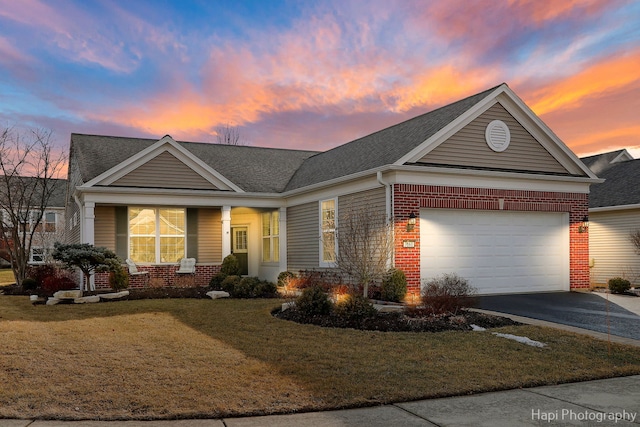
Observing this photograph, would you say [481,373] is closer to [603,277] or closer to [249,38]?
[249,38]

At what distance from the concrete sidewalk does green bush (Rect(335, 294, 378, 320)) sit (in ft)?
14.8

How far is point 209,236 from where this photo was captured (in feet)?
64.2

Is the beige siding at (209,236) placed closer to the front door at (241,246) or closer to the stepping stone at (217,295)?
the front door at (241,246)

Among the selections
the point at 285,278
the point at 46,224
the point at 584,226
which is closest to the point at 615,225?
the point at 584,226

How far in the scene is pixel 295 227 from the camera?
61.7 feet

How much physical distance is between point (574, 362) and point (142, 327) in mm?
7093

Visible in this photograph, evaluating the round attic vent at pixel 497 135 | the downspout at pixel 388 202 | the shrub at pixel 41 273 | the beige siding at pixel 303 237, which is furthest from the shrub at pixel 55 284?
the round attic vent at pixel 497 135

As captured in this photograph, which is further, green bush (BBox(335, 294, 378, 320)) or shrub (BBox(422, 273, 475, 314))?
shrub (BBox(422, 273, 475, 314))

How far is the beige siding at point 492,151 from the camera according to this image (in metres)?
14.5

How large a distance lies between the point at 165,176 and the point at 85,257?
4.62m

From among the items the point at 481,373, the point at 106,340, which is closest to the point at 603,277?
the point at 481,373

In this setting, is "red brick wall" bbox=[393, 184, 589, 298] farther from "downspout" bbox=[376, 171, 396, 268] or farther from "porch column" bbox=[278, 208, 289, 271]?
"porch column" bbox=[278, 208, 289, 271]

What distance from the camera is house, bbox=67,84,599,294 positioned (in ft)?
46.6

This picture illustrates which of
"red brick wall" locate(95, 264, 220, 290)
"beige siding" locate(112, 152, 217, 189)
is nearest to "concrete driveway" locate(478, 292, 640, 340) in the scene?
"red brick wall" locate(95, 264, 220, 290)
